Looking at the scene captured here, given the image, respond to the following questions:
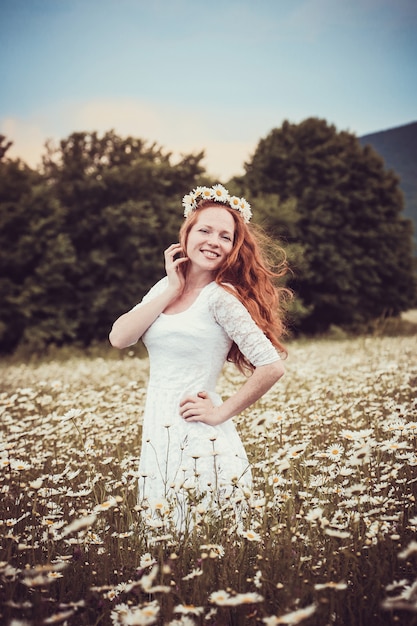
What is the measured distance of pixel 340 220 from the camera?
90.8ft

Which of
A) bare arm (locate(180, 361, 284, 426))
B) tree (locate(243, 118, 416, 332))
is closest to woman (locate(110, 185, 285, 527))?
bare arm (locate(180, 361, 284, 426))

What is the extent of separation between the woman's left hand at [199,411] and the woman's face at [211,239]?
2.46 ft

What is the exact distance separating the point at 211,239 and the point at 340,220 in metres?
26.0

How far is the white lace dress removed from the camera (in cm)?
274

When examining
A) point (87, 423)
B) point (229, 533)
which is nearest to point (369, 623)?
point (229, 533)

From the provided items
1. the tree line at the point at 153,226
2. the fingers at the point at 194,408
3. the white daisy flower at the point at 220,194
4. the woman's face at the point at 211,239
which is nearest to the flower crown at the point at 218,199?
the white daisy flower at the point at 220,194

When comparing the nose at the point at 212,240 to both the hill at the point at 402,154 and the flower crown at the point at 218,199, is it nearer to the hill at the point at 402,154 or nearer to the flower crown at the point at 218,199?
the flower crown at the point at 218,199

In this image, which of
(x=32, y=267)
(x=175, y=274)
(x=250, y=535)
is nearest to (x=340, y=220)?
(x=32, y=267)

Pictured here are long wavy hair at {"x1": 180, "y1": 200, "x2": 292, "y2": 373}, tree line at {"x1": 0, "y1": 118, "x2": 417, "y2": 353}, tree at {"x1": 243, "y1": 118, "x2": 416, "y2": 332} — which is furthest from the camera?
tree at {"x1": 243, "y1": 118, "x2": 416, "y2": 332}

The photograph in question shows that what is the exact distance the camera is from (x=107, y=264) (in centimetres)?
2225

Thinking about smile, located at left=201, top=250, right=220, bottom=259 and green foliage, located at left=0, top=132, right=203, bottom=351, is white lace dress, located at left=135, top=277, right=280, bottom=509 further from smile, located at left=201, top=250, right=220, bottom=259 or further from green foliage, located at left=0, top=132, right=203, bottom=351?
green foliage, located at left=0, top=132, right=203, bottom=351

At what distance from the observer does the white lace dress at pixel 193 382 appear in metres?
2.74

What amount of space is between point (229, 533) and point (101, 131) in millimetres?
25742

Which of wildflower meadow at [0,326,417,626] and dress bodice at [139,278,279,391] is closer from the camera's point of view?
wildflower meadow at [0,326,417,626]
